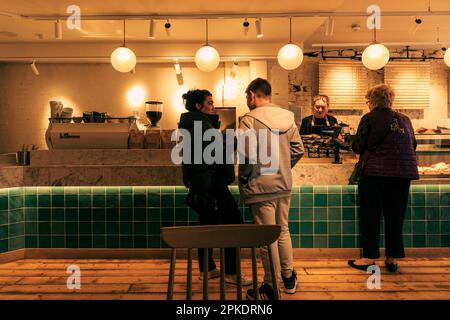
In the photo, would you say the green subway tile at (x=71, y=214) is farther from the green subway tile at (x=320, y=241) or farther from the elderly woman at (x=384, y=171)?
the elderly woman at (x=384, y=171)

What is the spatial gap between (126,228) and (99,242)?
1.06 ft

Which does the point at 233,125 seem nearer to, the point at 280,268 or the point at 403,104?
the point at 403,104

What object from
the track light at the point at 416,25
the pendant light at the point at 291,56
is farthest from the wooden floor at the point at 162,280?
the track light at the point at 416,25

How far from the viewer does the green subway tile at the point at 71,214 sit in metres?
4.69

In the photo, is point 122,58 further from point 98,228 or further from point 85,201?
point 98,228

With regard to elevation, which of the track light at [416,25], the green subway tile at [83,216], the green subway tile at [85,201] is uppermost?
the track light at [416,25]

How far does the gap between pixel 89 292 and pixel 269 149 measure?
190 centimetres

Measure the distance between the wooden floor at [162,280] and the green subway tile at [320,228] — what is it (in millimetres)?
296

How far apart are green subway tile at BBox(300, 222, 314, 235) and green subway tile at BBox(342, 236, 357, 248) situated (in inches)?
13.6

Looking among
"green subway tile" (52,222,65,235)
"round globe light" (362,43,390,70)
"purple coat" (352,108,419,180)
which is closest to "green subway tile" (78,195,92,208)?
"green subway tile" (52,222,65,235)

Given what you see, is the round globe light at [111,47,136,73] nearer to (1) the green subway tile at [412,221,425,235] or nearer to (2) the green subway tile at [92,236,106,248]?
(2) the green subway tile at [92,236,106,248]

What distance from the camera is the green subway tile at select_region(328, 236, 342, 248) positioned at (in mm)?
4672

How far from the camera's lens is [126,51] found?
5.79 meters

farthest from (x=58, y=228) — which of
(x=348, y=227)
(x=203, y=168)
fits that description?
(x=348, y=227)
